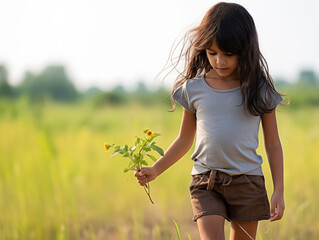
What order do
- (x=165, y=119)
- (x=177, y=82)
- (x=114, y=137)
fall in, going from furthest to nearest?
(x=165, y=119) → (x=114, y=137) → (x=177, y=82)

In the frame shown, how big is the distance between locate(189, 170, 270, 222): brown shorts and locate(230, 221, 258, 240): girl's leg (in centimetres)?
4

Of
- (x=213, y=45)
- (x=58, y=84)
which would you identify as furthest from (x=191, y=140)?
(x=58, y=84)

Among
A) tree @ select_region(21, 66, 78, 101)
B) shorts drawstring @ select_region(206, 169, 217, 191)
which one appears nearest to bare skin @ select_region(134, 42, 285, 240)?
shorts drawstring @ select_region(206, 169, 217, 191)

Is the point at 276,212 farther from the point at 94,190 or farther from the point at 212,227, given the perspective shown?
the point at 94,190

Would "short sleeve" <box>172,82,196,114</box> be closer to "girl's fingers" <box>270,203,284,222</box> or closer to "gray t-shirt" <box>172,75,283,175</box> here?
"gray t-shirt" <box>172,75,283,175</box>

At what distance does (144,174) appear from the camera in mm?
1663

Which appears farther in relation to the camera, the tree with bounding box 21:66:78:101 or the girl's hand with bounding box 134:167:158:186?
the tree with bounding box 21:66:78:101

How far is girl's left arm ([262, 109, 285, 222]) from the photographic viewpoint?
65.7 inches

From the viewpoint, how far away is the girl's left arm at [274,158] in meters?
1.67

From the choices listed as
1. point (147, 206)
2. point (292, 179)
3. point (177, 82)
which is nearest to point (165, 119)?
point (147, 206)

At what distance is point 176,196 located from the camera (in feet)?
11.3

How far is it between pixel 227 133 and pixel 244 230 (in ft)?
1.18

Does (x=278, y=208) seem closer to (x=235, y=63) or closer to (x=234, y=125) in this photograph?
(x=234, y=125)

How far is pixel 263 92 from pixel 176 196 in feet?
6.28
